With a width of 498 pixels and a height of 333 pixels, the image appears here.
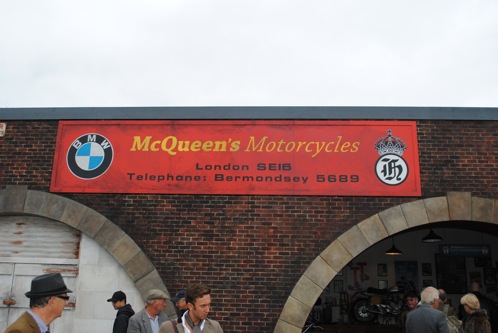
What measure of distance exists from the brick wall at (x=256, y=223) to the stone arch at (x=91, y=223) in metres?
0.13

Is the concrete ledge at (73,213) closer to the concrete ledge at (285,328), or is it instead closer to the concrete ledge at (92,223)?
the concrete ledge at (92,223)

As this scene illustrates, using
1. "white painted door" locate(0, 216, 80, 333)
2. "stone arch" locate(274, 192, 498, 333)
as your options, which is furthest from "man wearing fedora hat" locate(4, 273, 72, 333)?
"white painted door" locate(0, 216, 80, 333)

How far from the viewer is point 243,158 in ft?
29.7

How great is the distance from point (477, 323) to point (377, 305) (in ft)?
23.0

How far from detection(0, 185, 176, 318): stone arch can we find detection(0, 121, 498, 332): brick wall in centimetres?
13

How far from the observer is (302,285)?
8406 mm

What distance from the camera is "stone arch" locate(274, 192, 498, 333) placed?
27.6 feet

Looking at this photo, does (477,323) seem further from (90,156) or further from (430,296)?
(90,156)

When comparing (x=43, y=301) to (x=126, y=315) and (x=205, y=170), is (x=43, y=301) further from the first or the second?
(x=205, y=170)

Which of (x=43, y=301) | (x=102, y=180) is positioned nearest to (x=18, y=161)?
(x=102, y=180)

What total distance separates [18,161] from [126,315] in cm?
472

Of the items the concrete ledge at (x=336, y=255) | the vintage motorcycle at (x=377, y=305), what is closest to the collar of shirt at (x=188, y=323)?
the concrete ledge at (x=336, y=255)

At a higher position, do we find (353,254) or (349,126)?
(349,126)

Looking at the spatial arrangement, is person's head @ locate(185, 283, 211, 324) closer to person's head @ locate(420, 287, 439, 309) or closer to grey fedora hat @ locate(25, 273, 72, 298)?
grey fedora hat @ locate(25, 273, 72, 298)
